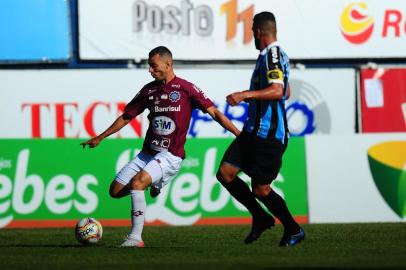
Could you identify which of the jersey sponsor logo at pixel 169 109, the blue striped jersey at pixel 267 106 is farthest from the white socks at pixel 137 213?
the blue striped jersey at pixel 267 106

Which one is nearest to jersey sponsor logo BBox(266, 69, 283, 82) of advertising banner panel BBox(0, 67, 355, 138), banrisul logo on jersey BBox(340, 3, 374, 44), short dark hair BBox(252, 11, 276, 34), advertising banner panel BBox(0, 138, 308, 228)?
short dark hair BBox(252, 11, 276, 34)

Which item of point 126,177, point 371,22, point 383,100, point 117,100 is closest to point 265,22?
point 126,177

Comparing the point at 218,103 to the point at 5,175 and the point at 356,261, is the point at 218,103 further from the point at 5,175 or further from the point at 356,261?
the point at 356,261

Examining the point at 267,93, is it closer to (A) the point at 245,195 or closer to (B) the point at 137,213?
(A) the point at 245,195

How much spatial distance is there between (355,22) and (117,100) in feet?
19.0

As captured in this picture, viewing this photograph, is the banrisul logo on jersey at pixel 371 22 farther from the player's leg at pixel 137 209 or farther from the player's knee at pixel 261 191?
the player's knee at pixel 261 191

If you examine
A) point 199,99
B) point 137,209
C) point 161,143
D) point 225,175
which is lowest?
point 137,209

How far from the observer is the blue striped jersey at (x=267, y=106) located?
10.0 meters

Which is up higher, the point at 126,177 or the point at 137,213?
the point at 126,177

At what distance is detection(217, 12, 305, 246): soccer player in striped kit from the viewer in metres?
10.0

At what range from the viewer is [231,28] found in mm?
24125

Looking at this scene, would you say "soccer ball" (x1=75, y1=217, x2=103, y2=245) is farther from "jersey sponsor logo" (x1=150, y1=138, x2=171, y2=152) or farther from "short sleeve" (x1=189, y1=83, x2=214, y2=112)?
"short sleeve" (x1=189, y1=83, x2=214, y2=112)

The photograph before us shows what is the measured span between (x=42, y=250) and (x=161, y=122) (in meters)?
1.88

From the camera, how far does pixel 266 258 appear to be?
9.26 m
